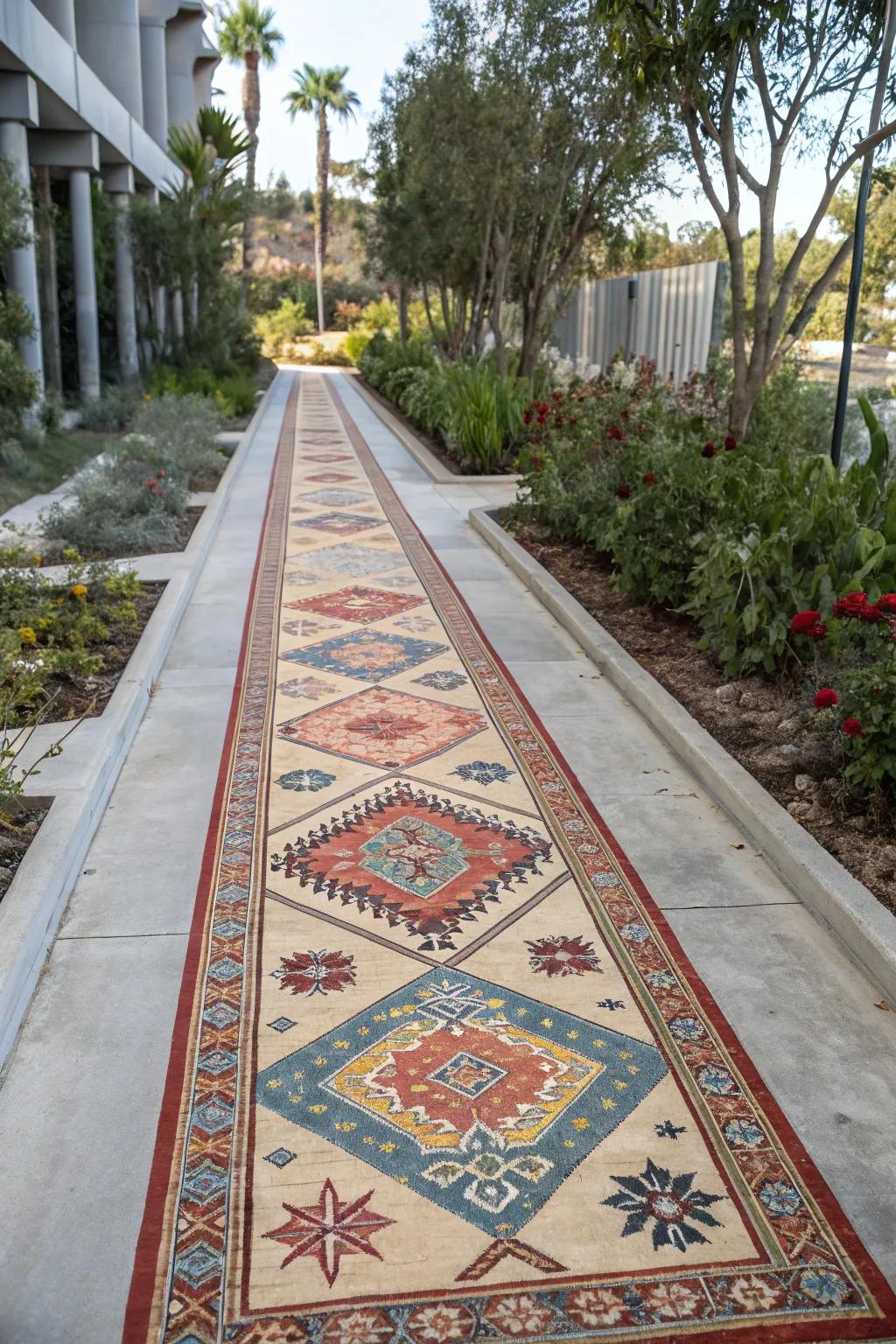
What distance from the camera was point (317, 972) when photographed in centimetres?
311

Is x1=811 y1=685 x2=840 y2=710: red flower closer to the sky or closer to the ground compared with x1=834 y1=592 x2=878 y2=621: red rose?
closer to the ground

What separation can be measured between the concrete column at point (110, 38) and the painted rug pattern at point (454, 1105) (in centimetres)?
1928

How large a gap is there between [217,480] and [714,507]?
7.40 meters

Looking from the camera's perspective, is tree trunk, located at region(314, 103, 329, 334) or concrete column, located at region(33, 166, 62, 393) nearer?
concrete column, located at region(33, 166, 62, 393)

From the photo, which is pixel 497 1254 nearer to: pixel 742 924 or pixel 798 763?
pixel 742 924

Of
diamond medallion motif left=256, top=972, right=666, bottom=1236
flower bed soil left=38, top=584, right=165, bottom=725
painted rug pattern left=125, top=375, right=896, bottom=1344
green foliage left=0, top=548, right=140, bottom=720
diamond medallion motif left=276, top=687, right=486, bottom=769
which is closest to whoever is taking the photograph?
painted rug pattern left=125, top=375, right=896, bottom=1344

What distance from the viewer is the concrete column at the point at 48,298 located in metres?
16.8

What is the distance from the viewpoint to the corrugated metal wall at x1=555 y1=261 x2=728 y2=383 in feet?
41.9

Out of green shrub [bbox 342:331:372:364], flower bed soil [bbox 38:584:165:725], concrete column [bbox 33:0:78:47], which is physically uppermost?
concrete column [bbox 33:0:78:47]

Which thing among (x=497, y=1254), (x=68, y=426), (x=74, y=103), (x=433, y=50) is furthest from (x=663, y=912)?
(x=74, y=103)

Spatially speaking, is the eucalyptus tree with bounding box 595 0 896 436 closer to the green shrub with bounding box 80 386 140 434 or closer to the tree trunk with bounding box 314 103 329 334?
the green shrub with bounding box 80 386 140 434

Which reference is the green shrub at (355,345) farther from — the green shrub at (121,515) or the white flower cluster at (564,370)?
the green shrub at (121,515)

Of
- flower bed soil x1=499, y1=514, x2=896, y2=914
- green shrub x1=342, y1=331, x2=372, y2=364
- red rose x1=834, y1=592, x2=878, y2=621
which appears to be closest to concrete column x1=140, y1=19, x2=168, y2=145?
green shrub x1=342, y1=331, x2=372, y2=364

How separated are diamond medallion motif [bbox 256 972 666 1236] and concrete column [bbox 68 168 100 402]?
1593cm
